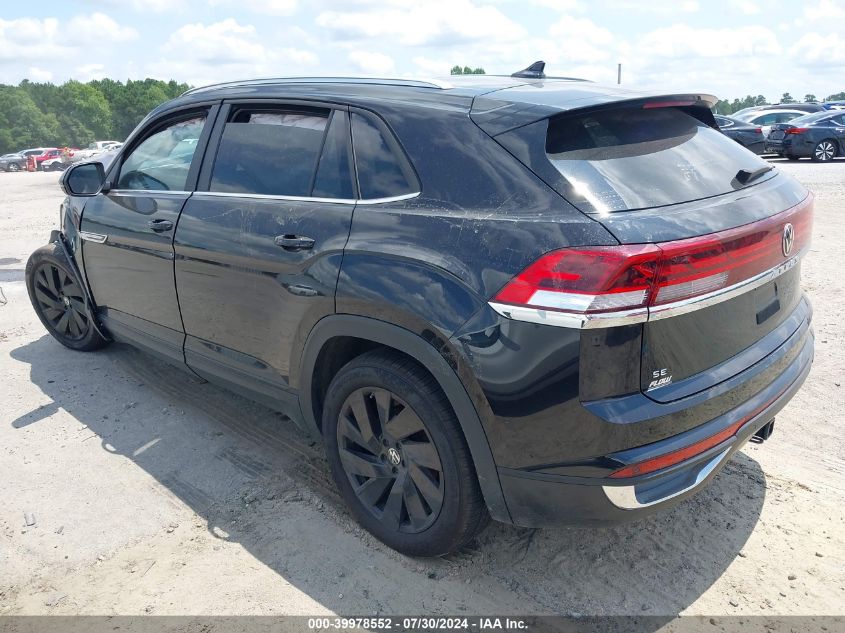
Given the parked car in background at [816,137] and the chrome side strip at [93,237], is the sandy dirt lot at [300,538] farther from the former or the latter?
the parked car in background at [816,137]

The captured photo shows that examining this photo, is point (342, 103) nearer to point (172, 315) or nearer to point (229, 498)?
point (172, 315)

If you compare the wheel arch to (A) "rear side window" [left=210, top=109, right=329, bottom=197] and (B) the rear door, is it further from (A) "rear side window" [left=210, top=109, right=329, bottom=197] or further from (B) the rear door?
(A) "rear side window" [left=210, top=109, right=329, bottom=197]

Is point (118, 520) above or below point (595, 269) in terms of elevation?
below

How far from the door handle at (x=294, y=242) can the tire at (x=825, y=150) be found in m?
18.3

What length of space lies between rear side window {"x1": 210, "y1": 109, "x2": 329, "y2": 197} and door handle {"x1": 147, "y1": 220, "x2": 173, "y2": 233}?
0.35m

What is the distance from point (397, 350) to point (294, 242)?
0.67 metres

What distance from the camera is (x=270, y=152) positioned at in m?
3.21

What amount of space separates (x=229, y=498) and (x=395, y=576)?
3.29 ft

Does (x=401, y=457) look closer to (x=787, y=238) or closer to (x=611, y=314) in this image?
(x=611, y=314)

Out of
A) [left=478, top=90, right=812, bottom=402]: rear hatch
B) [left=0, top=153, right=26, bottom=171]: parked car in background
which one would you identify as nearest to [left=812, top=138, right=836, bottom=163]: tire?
[left=478, top=90, right=812, bottom=402]: rear hatch

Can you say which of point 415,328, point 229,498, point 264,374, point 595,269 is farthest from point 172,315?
point 595,269

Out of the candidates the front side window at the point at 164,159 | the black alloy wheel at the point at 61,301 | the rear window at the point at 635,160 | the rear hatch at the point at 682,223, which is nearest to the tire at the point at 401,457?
the rear hatch at the point at 682,223

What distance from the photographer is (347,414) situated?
2918 millimetres

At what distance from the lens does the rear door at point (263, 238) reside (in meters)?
2.86
